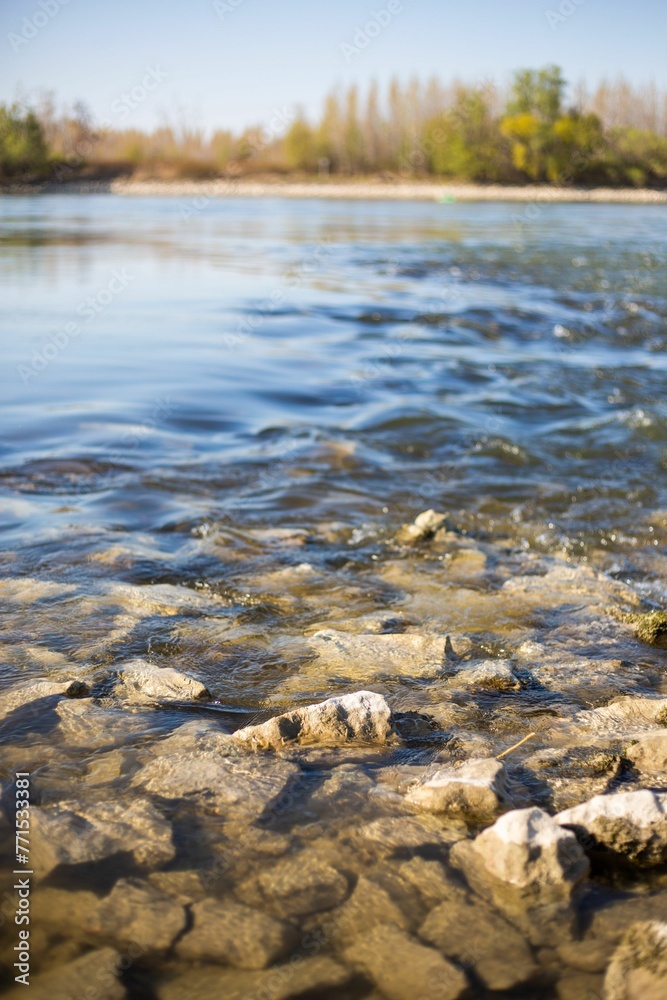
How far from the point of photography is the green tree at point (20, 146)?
70.5m

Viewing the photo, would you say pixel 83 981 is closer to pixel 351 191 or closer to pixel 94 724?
pixel 94 724

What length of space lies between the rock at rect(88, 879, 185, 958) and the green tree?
78.9 metres

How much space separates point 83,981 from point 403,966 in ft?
1.98

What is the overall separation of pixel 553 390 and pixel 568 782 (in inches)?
234

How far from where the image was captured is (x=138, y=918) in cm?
165

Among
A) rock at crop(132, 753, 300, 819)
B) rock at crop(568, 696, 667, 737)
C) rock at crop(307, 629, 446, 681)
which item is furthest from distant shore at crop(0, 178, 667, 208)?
rock at crop(132, 753, 300, 819)

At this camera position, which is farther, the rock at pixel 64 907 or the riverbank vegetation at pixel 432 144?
the riverbank vegetation at pixel 432 144

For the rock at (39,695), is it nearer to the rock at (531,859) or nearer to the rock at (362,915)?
the rock at (362,915)

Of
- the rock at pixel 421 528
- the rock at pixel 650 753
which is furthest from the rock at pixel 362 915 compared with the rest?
the rock at pixel 421 528

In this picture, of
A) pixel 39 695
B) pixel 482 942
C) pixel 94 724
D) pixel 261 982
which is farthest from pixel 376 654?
pixel 261 982

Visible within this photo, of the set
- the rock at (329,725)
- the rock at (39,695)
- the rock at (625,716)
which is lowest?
the rock at (625,716)

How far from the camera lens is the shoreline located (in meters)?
67.7

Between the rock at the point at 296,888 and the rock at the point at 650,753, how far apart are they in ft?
2.92

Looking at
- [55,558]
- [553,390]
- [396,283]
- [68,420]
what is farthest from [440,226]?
[55,558]
